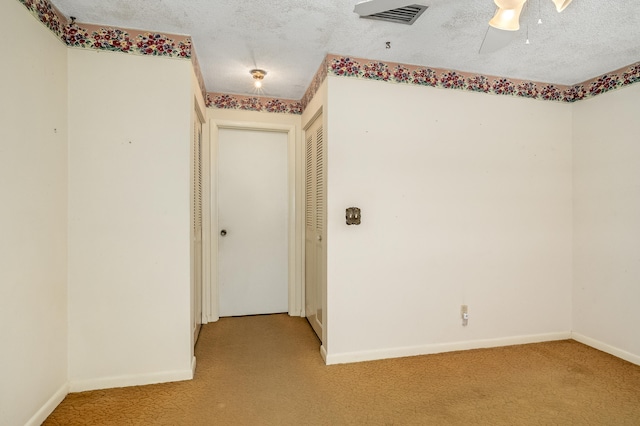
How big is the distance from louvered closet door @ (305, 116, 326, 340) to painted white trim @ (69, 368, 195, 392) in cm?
114

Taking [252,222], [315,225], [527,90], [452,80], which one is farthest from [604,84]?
[252,222]

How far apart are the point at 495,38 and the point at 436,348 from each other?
2.29m

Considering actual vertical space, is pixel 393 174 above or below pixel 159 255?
above

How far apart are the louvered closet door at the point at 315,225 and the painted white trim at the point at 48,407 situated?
1790mm

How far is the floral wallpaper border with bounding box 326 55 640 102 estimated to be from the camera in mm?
2580

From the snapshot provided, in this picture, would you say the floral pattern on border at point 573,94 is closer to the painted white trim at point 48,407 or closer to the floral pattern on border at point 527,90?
the floral pattern on border at point 527,90

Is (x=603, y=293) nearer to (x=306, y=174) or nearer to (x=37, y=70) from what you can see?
(x=306, y=174)

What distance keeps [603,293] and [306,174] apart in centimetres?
290

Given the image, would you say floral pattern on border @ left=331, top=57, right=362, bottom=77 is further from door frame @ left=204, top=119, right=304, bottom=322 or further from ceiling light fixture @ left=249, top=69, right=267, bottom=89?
door frame @ left=204, top=119, right=304, bottom=322

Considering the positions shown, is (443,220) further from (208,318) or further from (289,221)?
(208,318)

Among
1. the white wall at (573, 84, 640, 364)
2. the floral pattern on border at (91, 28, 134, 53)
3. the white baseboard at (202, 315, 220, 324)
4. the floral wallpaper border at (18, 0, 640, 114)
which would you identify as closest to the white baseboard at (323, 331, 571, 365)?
the white wall at (573, 84, 640, 364)

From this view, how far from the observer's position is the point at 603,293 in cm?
286

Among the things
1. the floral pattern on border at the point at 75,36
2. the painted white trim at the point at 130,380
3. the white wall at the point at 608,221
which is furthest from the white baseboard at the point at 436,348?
the floral pattern on border at the point at 75,36

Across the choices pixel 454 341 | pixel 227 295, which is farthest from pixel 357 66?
pixel 227 295
